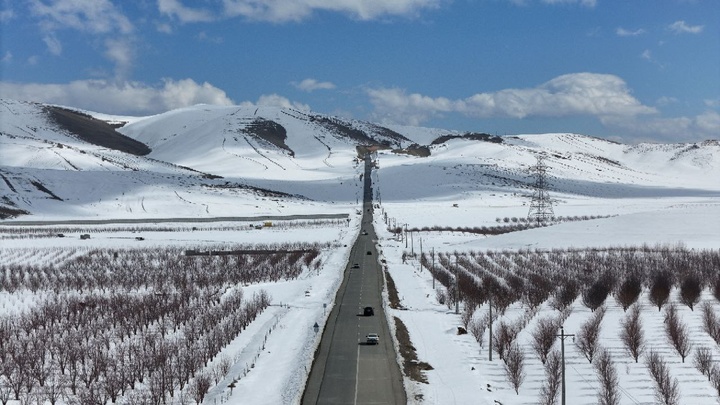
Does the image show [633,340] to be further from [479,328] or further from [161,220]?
[161,220]

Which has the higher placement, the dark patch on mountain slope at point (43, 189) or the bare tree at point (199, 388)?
the dark patch on mountain slope at point (43, 189)

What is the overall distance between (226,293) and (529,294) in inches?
1088

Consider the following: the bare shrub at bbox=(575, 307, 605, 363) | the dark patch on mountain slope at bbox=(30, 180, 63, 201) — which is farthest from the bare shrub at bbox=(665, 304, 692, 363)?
the dark patch on mountain slope at bbox=(30, 180, 63, 201)

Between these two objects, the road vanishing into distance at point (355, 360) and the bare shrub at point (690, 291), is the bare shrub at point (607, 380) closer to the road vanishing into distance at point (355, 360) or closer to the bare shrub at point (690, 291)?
the road vanishing into distance at point (355, 360)

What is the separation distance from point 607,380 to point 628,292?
27.5 metres

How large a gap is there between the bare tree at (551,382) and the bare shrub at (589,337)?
7.96 feet

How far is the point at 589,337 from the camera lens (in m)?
42.6

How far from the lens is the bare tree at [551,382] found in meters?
33.0

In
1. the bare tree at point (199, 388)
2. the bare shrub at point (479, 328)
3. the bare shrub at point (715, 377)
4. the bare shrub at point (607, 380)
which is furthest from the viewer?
the bare shrub at point (479, 328)

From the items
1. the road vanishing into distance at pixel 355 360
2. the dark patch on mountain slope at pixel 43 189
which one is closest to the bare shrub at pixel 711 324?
the road vanishing into distance at pixel 355 360

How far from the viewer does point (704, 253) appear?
81.6 metres

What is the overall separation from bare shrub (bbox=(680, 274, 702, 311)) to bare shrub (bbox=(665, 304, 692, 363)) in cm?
843

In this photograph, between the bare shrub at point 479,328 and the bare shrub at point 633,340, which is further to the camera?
the bare shrub at point 479,328

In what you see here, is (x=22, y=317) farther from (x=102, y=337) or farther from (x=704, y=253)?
(x=704, y=253)
